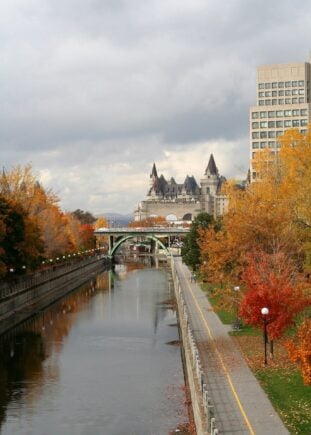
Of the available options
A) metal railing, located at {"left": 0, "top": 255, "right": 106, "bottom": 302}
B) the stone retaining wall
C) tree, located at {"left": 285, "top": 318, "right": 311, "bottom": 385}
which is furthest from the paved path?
metal railing, located at {"left": 0, "top": 255, "right": 106, "bottom": 302}

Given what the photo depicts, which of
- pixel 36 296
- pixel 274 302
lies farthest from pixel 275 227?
pixel 36 296

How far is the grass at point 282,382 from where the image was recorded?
23.9 metres

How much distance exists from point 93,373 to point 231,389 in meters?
14.1

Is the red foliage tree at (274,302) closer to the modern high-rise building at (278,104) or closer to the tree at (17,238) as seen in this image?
the tree at (17,238)

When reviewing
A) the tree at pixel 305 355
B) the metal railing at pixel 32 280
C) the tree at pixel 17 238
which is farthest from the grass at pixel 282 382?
the tree at pixel 17 238

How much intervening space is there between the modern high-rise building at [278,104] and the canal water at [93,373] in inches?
2174

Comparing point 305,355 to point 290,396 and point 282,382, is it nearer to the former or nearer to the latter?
point 290,396

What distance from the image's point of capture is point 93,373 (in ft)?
131

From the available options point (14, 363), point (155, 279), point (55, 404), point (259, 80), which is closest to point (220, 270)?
point (14, 363)

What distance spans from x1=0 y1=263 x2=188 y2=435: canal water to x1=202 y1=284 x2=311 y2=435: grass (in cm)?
413

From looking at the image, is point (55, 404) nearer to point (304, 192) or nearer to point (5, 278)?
point (304, 192)

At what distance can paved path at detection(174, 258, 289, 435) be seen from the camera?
2303 cm

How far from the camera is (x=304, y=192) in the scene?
4478cm

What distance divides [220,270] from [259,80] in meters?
79.8
